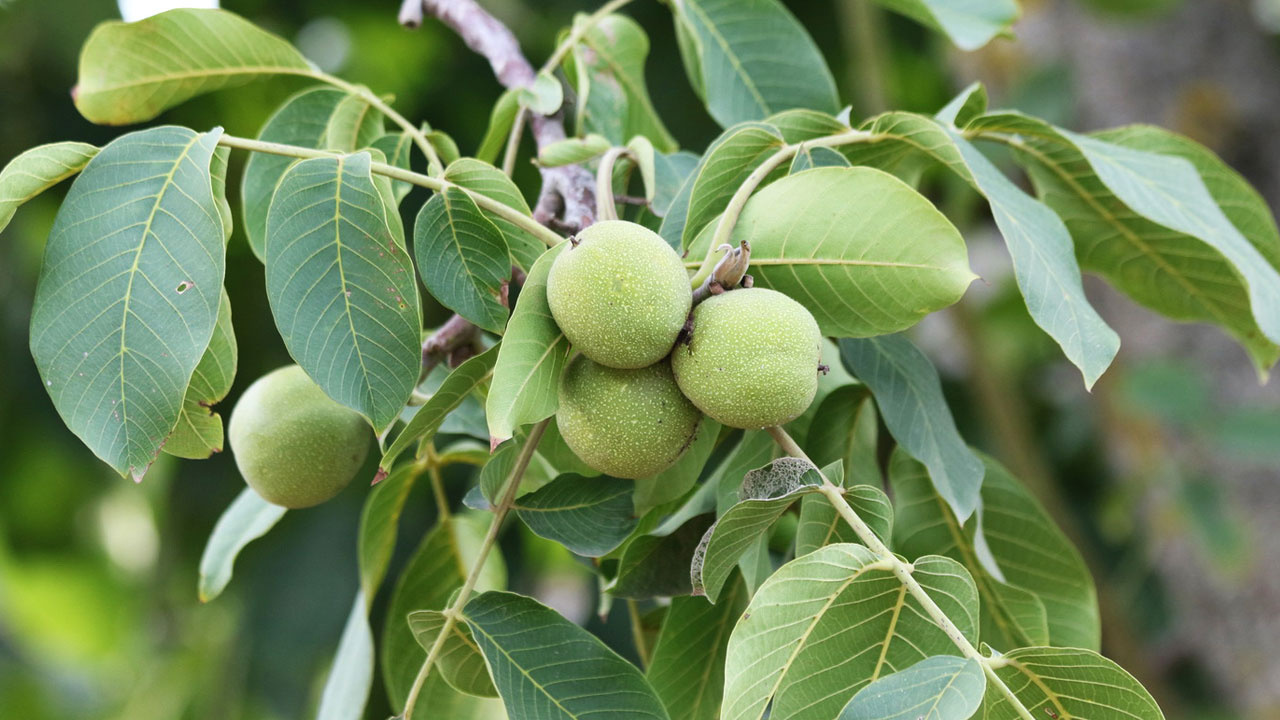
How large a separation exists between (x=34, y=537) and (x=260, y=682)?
114 cm

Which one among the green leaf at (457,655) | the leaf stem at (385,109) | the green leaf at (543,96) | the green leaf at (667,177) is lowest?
the green leaf at (457,655)

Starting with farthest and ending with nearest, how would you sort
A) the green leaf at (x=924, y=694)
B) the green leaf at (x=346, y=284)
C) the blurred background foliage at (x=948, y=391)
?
the blurred background foliage at (x=948, y=391), the green leaf at (x=346, y=284), the green leaf at (x=924, y=694)

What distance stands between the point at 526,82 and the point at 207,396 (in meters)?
0.55

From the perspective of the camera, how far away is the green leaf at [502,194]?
2.74ft

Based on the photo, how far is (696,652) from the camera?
0.95 meters

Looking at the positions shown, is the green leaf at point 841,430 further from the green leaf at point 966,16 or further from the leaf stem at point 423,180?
the green leaf at point 966,16

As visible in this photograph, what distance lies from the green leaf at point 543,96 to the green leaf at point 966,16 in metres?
0.39

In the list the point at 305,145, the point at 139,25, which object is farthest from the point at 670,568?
the point at 139,25

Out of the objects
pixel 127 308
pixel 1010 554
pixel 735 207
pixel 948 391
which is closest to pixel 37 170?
pixel 127 308

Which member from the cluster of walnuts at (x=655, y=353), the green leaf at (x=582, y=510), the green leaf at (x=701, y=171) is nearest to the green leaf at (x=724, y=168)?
the green leaf at (x=701, y=171)

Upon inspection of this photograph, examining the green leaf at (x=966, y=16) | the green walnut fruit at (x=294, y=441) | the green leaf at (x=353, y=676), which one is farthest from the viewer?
the green leaf at (x=966, y=16)

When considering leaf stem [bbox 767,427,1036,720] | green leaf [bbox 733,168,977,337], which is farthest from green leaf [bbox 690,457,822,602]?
green leaf [bbox 733,168,977,337]

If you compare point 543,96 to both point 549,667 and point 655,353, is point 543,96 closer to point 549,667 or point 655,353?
point 655,353

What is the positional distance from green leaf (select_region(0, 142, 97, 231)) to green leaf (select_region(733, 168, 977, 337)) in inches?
19.6
